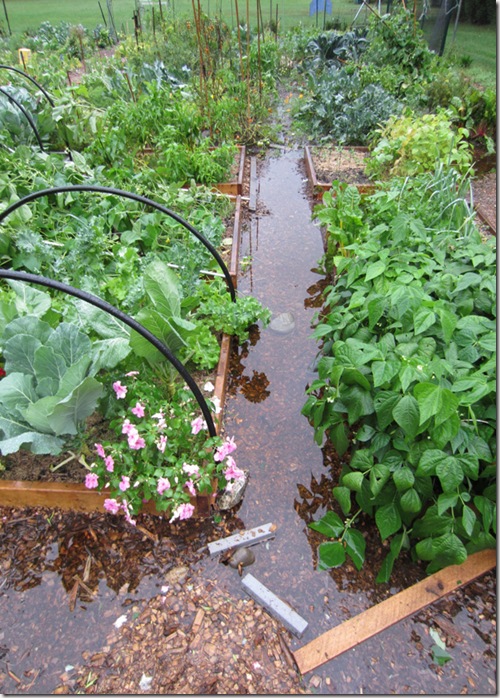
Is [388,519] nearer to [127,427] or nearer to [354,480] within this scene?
[354,480]

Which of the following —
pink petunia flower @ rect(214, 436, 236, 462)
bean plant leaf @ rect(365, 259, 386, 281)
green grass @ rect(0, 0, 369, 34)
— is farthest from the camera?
green grass @ rect(0, 0, 369, 34)

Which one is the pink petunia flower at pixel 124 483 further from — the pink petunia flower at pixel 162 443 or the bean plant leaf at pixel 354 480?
the bean plant leaf at pixel 354 480

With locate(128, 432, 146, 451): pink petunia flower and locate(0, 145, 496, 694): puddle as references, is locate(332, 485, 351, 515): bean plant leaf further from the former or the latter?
locate(128, 432, 146, 451): pink petunia flower

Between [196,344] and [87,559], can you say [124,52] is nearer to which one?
[196,344]

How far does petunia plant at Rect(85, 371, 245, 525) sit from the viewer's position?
185 cm

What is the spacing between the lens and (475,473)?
1617 millimetres

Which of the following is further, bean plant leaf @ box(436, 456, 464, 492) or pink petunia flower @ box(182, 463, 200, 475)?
pink petunia flower @ box(182, 463, 200, 475)

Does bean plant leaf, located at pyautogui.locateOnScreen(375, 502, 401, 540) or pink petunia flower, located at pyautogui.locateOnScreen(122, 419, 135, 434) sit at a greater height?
pink petunia flower, located at pyautogui.locateOnScreen(122, 419, 135, 434)

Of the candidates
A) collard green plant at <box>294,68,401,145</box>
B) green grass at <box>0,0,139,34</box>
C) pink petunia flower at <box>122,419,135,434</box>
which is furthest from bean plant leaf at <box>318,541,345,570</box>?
green grass at <box>0,0,139,34</box>

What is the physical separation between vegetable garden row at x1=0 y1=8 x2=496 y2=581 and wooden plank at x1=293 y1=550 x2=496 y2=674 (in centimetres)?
11

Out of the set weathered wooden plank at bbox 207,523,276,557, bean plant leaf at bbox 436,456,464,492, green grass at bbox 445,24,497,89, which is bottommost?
weathered wooden plank at bbox 207,523,276,557

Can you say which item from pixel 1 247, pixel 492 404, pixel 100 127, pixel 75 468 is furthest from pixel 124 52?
pixel 492 404

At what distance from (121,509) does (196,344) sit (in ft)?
3.08

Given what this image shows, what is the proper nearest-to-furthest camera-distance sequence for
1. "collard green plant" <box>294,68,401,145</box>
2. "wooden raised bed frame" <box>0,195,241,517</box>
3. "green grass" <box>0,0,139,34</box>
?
"wooden raised bed frame" <box>0,195,241,517</box>
"collard green plant" <box>294,68,401,145</box>
"green grass" <box>0,0,139,34</box>
